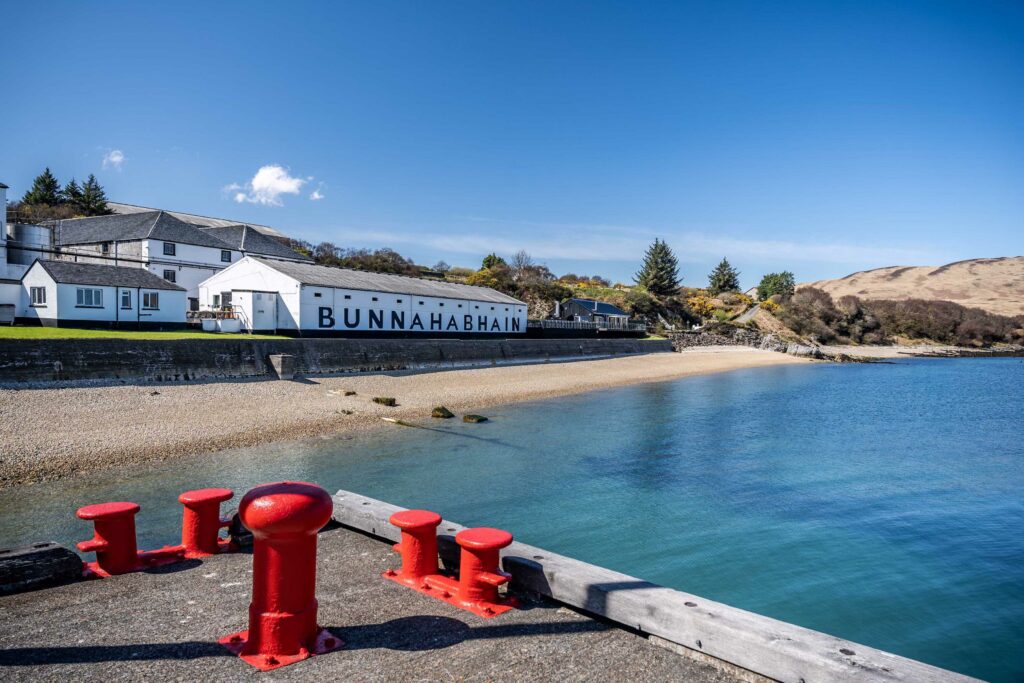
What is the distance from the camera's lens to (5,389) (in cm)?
1781

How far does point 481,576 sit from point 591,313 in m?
59.0

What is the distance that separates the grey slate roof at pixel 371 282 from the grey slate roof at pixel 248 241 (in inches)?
504

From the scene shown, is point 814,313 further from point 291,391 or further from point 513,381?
point 291,391

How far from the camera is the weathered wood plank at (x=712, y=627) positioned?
378 cm

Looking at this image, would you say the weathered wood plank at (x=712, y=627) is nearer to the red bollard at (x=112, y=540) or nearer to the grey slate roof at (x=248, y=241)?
the red bollard at (x=112, y=540)

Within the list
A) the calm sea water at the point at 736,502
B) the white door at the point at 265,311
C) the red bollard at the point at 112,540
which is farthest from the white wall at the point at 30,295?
the red bollard at the point at 112,540

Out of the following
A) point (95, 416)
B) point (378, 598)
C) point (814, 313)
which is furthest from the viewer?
point (814, 313)

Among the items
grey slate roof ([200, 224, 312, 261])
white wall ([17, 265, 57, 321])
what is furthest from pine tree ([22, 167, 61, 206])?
white wall ([17, 265, 57, 321])

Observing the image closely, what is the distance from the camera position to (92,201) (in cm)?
6669

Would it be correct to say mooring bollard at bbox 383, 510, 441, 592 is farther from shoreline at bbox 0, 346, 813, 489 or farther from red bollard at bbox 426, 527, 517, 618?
shoreline at bbox 0, 346, 813, 489

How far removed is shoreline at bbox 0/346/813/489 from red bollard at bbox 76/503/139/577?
351 inches

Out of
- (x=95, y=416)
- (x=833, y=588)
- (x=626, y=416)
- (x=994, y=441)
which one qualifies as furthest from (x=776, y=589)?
(x=994, y=441)

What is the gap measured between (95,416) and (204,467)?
567 centimetres

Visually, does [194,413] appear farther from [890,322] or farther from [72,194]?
[890,322]
